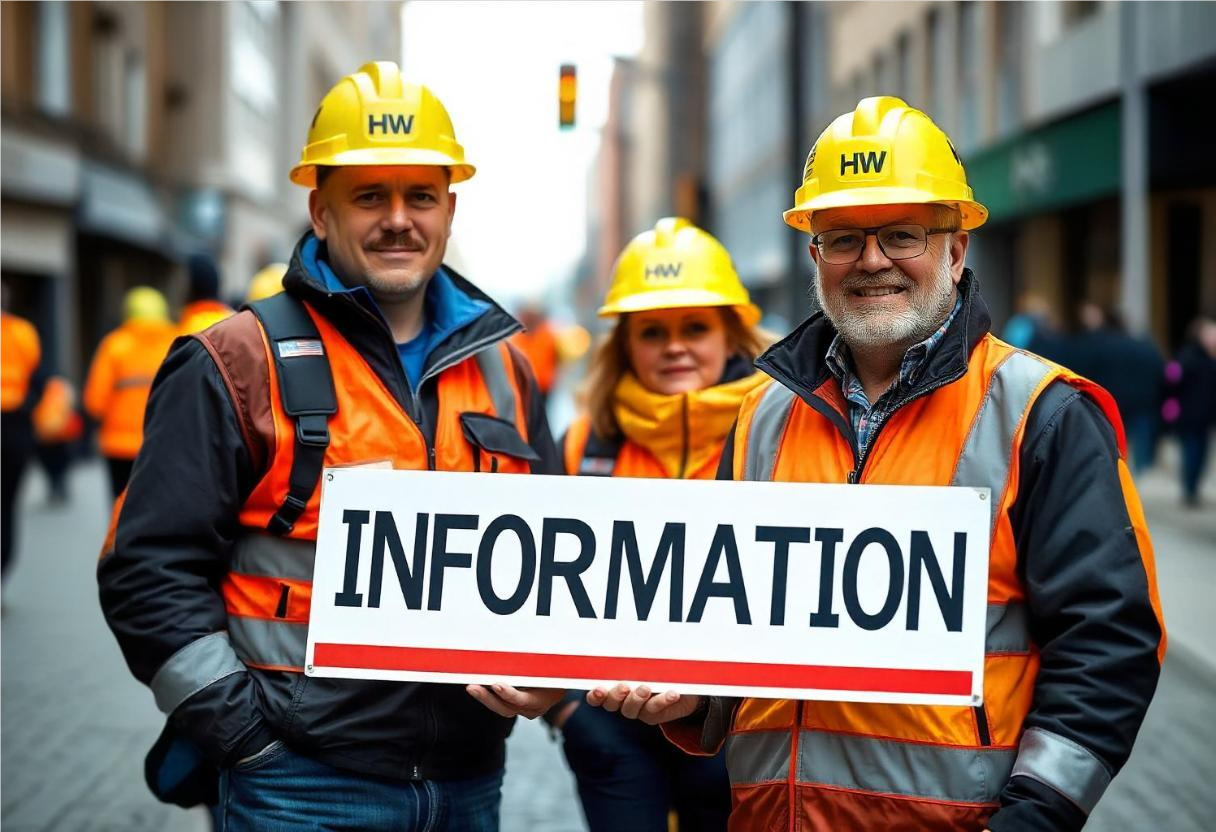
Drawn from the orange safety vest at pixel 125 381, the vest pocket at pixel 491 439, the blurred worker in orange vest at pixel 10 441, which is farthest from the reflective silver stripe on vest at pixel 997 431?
the blurred worker in orange vest at pixel 10 441

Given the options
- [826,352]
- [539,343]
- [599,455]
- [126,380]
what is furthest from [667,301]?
[539,343]

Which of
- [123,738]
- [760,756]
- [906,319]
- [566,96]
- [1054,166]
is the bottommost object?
[123,738]

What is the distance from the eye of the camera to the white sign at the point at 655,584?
8.64 ft

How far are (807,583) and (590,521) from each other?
1.40 feet

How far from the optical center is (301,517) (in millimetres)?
2961

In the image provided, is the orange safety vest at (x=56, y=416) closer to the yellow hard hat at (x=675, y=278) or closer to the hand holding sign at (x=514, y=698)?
the yellow hard hat at (x=675, y=278)

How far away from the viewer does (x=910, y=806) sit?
8.47ft

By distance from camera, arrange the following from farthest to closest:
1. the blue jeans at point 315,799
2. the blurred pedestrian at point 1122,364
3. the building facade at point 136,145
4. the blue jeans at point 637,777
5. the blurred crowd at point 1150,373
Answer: the building facade at point 136,145 < the blurred pedestrian at point 1122,364 < the blurred crowd at point 1150,373 < the blue jeans at point 637,777 < the blue jeans at point 315,799

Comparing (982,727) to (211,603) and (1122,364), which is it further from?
(1122,364)

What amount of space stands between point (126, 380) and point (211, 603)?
6.14 meters

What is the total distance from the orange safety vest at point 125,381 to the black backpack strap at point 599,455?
4567 mm

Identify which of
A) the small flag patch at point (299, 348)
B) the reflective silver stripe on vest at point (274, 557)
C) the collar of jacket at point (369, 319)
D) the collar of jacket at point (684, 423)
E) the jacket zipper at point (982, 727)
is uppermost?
the collar of jacket at point (369, 319)

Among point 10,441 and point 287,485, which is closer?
point 287,485

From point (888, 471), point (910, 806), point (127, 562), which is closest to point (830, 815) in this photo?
point (910, 806)
